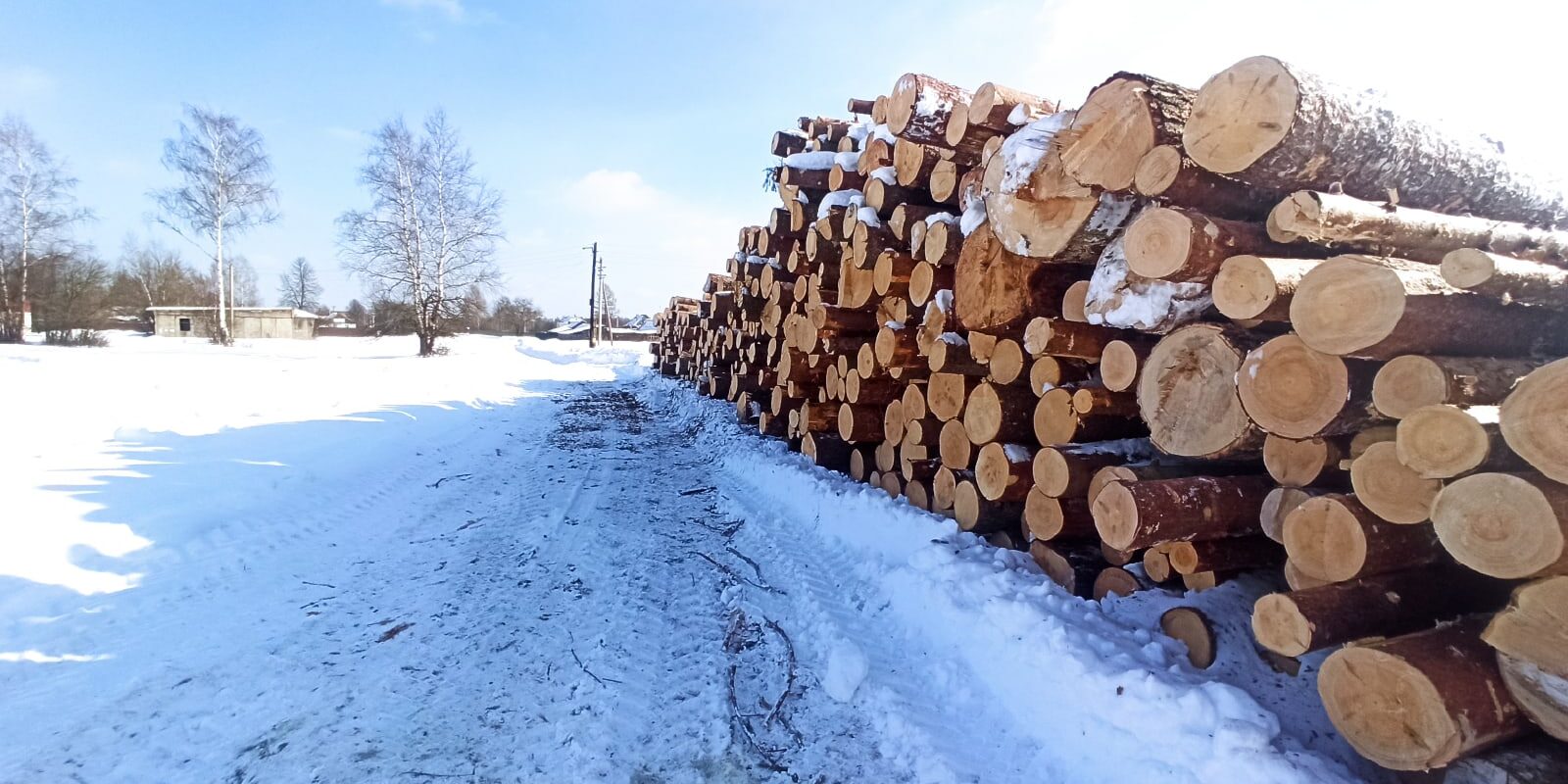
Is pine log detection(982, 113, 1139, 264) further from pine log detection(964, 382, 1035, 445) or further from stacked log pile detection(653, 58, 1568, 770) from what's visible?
pine log detection(964, 382, 1035, 445)

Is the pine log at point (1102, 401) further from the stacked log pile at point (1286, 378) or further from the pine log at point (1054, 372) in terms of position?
the pine log at point (1054, 372)

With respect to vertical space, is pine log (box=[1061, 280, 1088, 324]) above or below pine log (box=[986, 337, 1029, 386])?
above

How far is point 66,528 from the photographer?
3.38 m

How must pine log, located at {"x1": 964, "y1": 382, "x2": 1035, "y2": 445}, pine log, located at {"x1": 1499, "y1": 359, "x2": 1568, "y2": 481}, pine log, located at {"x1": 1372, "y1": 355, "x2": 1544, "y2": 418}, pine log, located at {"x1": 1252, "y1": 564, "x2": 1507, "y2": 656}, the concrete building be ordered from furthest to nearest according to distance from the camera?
the concrete building → pine log, located at {"x1": 964, "y1": 382, "x2": 1035, "y2": 445} → pine log, located at {"x1": 1252, "y1": 564, "x2": 1507, "y2": 656} → pine log, located at {"x1": 1372, "y1": 355, "x2": 1544, "y2": 418} → pine log, located at {"x1": 1499, "y1": 359, "x2": 1568, "y2": 481}

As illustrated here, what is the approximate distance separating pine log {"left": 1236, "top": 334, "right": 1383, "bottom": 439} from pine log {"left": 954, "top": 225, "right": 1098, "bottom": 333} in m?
1.14

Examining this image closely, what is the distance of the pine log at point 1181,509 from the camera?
2.36 meters

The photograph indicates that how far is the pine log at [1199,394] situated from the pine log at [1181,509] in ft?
0.53

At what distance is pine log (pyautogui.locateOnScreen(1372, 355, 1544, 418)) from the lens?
1.73 meters

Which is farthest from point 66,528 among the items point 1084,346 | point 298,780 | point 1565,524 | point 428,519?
point 1565,524

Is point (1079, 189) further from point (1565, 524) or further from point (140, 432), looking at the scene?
point (140, 432)

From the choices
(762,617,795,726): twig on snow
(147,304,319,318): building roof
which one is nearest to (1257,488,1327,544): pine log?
(762,617,795,726): twig on snow

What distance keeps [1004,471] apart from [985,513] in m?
0.35

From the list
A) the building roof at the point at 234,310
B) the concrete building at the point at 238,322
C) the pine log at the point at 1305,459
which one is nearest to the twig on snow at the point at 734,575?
the pine log at the point at 1305,459

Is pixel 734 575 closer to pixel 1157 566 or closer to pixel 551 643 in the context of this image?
pixel 551 643
